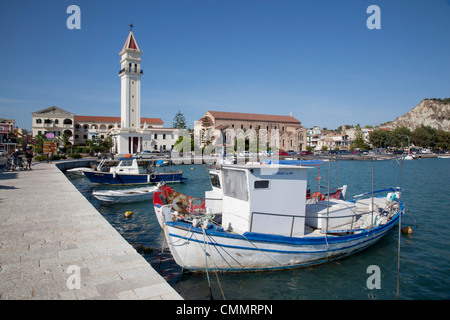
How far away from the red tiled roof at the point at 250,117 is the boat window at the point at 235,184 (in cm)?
7504

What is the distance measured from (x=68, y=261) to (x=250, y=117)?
280ft

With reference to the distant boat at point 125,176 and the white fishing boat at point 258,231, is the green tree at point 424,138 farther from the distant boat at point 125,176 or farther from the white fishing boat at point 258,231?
the white fishing boat at point 258,231

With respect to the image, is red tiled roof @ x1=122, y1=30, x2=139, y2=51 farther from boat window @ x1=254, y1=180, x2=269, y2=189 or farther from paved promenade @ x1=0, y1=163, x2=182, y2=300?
boat window @ x1=254, y1=180, x2=269, y2=189

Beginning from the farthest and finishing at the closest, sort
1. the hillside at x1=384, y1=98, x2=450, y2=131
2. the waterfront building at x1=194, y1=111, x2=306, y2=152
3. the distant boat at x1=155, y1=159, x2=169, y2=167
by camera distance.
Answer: the hillside at x1=384, y1=98, x2=450, y2=131 → the waterfront building at x1=194, y1=111, x2=306, y2=152 → the distant boat at x1=155, y1=159, x2=169, y2=167

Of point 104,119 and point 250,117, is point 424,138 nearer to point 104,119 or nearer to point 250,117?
point 250,117

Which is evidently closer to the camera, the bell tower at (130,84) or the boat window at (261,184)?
the boat window at (261,184)

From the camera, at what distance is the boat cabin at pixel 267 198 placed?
334 inches

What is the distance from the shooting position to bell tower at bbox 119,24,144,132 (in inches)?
2260

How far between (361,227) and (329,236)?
2.65 metres

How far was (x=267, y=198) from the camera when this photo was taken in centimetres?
860

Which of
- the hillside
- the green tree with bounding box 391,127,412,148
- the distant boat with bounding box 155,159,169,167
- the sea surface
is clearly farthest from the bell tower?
the hillside

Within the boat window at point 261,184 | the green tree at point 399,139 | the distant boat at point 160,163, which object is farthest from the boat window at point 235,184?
the green tree at point 399,139

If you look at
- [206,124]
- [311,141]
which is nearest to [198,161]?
[206,124]
